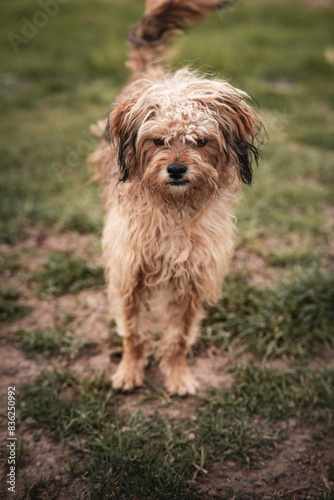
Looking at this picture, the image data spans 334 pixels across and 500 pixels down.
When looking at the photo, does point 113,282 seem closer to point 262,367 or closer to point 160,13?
point 262,367

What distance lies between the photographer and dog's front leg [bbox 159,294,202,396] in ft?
8.87

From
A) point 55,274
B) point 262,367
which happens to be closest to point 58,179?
point 55,274

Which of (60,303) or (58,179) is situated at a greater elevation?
(58,179)

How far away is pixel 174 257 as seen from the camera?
2352 millimetres

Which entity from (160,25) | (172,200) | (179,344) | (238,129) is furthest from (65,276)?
(160,25)

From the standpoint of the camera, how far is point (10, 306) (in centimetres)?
330

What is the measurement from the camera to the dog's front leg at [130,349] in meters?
2.71

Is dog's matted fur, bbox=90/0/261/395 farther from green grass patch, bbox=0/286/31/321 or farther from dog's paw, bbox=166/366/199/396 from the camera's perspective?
green grass patch, bbox=0/286/31/321

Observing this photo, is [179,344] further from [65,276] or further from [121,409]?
[65,276]

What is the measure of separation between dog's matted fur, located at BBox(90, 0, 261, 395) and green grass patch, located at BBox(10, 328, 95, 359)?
407 millimetres

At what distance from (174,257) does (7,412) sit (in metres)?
1.51

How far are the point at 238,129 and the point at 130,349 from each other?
168 cm

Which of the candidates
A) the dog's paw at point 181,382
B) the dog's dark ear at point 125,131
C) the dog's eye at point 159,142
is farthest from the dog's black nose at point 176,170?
the dog's paw at point 181,382

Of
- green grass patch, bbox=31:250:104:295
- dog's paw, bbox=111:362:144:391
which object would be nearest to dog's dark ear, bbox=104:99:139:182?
dog's paw, bbox=111:362:144:391
